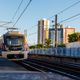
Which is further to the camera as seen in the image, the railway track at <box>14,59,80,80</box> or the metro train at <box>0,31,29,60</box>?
the metro train at <box>0,31,29,60</box>

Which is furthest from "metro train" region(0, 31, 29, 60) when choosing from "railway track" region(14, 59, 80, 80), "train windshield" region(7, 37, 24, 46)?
"railway track" region(14, 59, 80, 80)

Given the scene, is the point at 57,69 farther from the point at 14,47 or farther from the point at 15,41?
the point at 15,41

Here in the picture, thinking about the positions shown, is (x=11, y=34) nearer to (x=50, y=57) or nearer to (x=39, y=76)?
(x=50, y=57)

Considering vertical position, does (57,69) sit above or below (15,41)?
below

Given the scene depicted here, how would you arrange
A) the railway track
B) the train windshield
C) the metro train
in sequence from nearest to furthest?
the railway track < the metro train < the train windshield

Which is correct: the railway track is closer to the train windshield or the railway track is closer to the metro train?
the metro train

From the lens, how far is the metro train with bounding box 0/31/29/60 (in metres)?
38.9

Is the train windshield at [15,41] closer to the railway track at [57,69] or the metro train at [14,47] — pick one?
the metro train at [14,47]

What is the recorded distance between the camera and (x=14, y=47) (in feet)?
129

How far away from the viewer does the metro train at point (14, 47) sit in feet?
128

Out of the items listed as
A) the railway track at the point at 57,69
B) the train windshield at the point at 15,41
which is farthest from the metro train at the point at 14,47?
the railway track at the point at 57,69

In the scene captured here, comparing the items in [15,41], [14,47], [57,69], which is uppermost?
[15,41]

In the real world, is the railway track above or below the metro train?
below

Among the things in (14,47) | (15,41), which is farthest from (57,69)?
(15,41)
